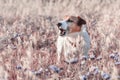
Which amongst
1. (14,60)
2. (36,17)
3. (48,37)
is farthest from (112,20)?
(14,60)

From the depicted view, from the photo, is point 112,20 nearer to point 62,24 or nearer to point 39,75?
point 62,24

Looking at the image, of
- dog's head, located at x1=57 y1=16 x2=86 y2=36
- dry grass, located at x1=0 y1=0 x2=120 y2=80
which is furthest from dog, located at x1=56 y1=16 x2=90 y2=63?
dry grass, located at x1=0 y1=0 x2=120 y2=80

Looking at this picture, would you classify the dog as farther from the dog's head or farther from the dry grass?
the dry grass

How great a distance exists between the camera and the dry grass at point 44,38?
3.40m

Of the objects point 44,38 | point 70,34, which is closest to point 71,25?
point 70,34

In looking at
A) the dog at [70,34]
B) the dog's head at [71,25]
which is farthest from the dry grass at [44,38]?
the dog's head at [71,25]

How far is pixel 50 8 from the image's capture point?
10.4m

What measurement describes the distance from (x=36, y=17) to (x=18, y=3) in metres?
2.04

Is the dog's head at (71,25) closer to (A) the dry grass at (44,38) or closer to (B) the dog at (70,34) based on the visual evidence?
(B) the dog at (70,34)

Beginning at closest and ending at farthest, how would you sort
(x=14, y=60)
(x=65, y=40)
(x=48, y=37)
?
1. (x=14, y=60)
2. (x=65, y=40)
3. (x=48, y=37)

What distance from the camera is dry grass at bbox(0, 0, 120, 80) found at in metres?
3.40

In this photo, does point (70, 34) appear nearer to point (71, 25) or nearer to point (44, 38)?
point (71, 25)

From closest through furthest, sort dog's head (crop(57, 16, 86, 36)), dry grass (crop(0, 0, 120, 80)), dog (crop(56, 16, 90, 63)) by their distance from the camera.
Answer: dry grass (crop(0, 0, 120, 80)) < dog (crop(56, 16, 90, 63)) < dog's head (crop(57, 16, 86, 36))

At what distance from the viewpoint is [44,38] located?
6.57 m
